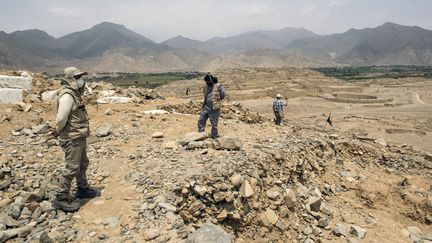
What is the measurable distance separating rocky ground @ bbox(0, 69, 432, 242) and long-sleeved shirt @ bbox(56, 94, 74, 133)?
1343mm

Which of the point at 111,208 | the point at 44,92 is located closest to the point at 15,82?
the point at 44,92

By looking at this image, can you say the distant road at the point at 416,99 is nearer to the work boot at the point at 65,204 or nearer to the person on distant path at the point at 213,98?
the person on distant path at the point at 213,98

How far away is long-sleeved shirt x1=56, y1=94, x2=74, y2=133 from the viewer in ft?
15.4

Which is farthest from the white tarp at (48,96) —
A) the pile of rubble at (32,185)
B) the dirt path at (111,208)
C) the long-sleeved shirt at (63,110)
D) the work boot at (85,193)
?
the long-sleeved shirt at (63,110)

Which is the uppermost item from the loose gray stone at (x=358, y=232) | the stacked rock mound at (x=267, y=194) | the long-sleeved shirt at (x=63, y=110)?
the long-sleeved shirt at (x=63, y=110)

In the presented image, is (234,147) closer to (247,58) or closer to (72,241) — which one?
(72,241)

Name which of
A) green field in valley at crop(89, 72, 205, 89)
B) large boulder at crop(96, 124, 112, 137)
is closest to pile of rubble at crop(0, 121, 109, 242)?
large boulder at crop(96, 124, 112, 137)

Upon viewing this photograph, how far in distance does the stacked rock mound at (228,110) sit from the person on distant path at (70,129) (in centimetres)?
645

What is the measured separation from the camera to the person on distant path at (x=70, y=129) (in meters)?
4.74

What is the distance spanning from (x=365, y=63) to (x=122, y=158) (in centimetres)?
20775

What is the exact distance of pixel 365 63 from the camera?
192 m

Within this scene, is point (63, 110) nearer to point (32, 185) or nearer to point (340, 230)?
point (32, 185)

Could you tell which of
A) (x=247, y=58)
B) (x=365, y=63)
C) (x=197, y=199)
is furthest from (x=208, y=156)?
(x=365, y=63)

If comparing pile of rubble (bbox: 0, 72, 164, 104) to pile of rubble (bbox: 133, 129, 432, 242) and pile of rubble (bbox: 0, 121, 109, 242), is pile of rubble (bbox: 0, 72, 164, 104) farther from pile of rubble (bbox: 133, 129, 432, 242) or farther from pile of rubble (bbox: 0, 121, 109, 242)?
pile of rubble (bbox: 133, 129, 432, 242)
